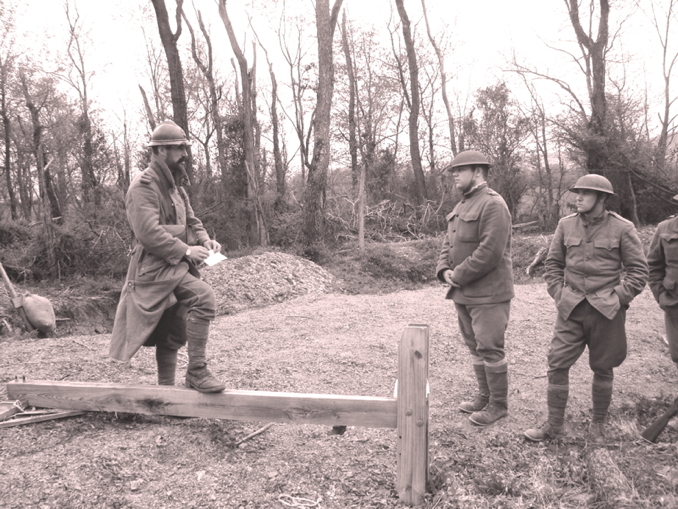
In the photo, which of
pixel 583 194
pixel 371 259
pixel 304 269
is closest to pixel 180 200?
pixel 583 194

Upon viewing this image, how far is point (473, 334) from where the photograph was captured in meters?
4.44

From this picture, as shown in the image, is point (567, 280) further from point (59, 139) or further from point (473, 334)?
point (59, 139)

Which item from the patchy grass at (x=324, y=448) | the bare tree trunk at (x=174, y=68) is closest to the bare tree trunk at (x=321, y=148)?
the bare tree trunk at (x=174, y=68)

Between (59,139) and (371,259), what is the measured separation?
16.9 m

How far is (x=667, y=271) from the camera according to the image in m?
4.45

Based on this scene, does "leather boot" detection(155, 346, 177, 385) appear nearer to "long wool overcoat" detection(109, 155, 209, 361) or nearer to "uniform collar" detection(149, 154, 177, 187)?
"long wool overcoat" detection(109, 155, 209, 361)

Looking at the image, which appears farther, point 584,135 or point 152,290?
point 584,135

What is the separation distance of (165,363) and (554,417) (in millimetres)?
3050

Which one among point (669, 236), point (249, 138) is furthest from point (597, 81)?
point (669, 236)

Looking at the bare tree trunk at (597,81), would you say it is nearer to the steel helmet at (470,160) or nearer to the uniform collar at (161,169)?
the steel helmet at (470,160)

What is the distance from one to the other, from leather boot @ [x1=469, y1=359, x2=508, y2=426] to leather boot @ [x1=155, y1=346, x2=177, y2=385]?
2465mm

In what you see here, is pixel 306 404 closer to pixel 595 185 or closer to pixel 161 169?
pixel 161 169

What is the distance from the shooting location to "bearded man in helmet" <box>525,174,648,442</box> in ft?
12.5

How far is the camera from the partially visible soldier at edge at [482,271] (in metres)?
4.09
